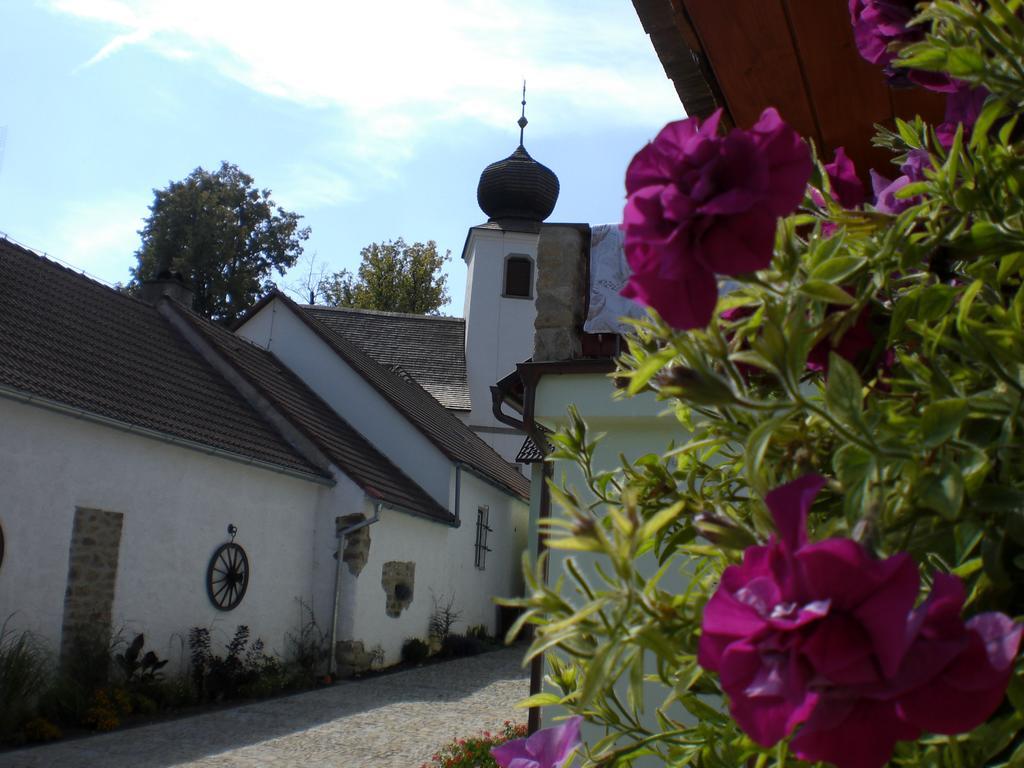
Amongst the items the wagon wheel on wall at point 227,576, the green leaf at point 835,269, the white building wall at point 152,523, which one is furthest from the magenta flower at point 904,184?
the wagon wheel on wall at point 227,576

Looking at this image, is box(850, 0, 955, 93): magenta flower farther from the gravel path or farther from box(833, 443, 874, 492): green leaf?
the gravel path

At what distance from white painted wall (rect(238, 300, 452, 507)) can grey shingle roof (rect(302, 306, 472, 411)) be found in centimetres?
734

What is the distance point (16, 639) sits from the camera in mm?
9078

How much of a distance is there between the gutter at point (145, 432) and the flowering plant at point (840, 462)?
9.07 metres

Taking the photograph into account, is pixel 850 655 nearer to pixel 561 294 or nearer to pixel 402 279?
pixel 561 294

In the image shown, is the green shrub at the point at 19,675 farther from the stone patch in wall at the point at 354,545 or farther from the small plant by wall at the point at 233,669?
the stone patch in wall at the point at 354,545

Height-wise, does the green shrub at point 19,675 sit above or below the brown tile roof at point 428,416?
below

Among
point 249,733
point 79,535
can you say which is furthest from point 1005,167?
point 79,535

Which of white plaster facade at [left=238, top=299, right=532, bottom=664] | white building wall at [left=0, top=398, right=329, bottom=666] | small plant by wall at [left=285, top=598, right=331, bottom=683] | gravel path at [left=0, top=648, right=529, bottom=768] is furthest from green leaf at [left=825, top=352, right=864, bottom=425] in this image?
white plaster facade at [left=238, top=299, right=532, bottom=664]

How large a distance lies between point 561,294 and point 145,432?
669cm

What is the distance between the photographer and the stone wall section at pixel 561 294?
539cm

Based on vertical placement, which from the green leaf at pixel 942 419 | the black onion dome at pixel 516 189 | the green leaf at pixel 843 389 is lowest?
the green leaf at pixel 942 419

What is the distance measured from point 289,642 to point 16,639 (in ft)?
15.9

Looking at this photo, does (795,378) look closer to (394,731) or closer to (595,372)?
(595,372)
